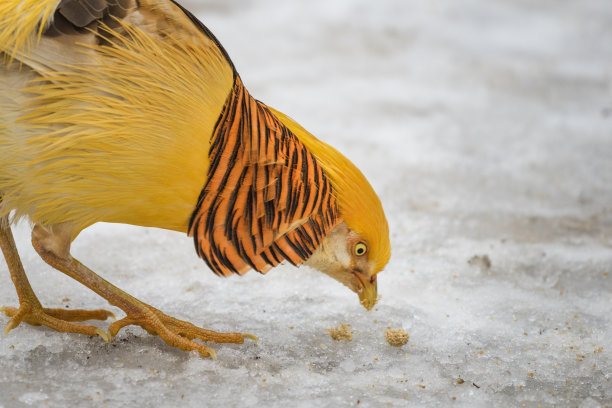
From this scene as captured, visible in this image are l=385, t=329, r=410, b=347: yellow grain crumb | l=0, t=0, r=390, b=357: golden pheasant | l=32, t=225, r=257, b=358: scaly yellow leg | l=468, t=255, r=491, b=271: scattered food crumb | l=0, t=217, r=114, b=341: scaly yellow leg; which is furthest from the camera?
l=468, t=255, r=491, b=271: scattered food crumb

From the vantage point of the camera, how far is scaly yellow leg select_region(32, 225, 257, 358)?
2.56m

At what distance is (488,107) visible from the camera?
602 centimetres

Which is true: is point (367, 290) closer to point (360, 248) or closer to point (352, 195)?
point (360, 248)

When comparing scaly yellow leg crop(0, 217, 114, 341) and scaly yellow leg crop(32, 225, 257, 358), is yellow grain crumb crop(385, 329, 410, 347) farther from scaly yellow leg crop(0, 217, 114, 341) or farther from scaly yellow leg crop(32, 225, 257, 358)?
scaly yellow leg crop(0, 217, 114, 341)

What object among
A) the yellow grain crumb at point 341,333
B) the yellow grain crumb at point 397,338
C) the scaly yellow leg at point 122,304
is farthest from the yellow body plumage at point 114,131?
the yellow grain crumb at point 397,338

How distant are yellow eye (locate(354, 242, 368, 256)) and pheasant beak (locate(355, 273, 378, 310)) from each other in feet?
0.41

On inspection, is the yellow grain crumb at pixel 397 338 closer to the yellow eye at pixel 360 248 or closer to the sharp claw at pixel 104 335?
the yellow eye at pixel 360 248

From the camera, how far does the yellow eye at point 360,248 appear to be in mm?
2734

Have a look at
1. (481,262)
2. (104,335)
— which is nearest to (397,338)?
(481,262)

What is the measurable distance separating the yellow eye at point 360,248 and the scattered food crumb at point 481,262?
4.07ft

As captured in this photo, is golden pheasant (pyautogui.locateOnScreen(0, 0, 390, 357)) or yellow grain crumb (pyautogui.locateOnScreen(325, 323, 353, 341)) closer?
golden pheasant (pyautogui.locateOnScreen(0, 0, 390, 357))

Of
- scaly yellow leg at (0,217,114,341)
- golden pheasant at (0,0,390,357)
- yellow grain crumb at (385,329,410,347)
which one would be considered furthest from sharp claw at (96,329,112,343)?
yellow grain crumb at (385,329,410,347)

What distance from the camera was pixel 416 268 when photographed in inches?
149

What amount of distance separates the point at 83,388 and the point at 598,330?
2102 mm
